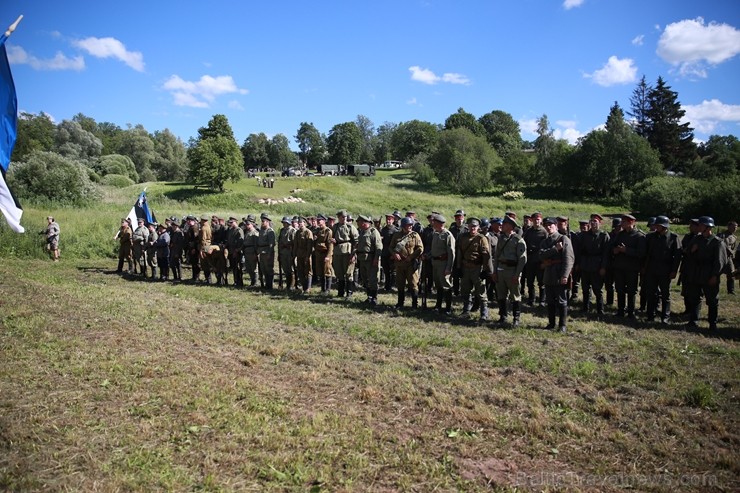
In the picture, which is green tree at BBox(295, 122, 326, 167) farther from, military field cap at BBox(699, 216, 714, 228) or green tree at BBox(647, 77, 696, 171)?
military field cap at BBox(699, 216, 714, 228)

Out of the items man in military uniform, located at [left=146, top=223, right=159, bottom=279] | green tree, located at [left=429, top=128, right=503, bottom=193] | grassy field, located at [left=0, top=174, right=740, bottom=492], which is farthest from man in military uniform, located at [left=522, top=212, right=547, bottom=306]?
green tree, located at [left=429, top=128, right=503, bottom=193]

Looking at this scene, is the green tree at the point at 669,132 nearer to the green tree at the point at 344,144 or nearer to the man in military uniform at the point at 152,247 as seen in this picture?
the green tree at the point at 344,144

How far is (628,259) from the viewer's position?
11062mm

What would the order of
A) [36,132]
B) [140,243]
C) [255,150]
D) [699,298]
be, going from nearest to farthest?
[699,298] < [140,243] < [36,132] < [255,150]

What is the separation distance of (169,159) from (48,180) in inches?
2587

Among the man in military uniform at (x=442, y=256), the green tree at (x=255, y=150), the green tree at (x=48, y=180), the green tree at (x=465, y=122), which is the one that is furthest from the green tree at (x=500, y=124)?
the man in military uniform at (x=442, y=256)

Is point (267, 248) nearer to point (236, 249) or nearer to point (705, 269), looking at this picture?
point (236, 249)

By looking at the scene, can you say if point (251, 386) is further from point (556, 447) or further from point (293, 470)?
point (556, 447)

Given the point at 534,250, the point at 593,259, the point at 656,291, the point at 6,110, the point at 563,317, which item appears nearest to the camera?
the point at 6,110

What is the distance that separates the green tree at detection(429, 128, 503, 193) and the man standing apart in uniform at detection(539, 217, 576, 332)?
6114 cm

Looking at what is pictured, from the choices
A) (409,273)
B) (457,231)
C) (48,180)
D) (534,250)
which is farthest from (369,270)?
(48,180)

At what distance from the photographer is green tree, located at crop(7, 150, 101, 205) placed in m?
29.4

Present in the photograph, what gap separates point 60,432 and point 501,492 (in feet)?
15.5

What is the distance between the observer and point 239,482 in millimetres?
4293
